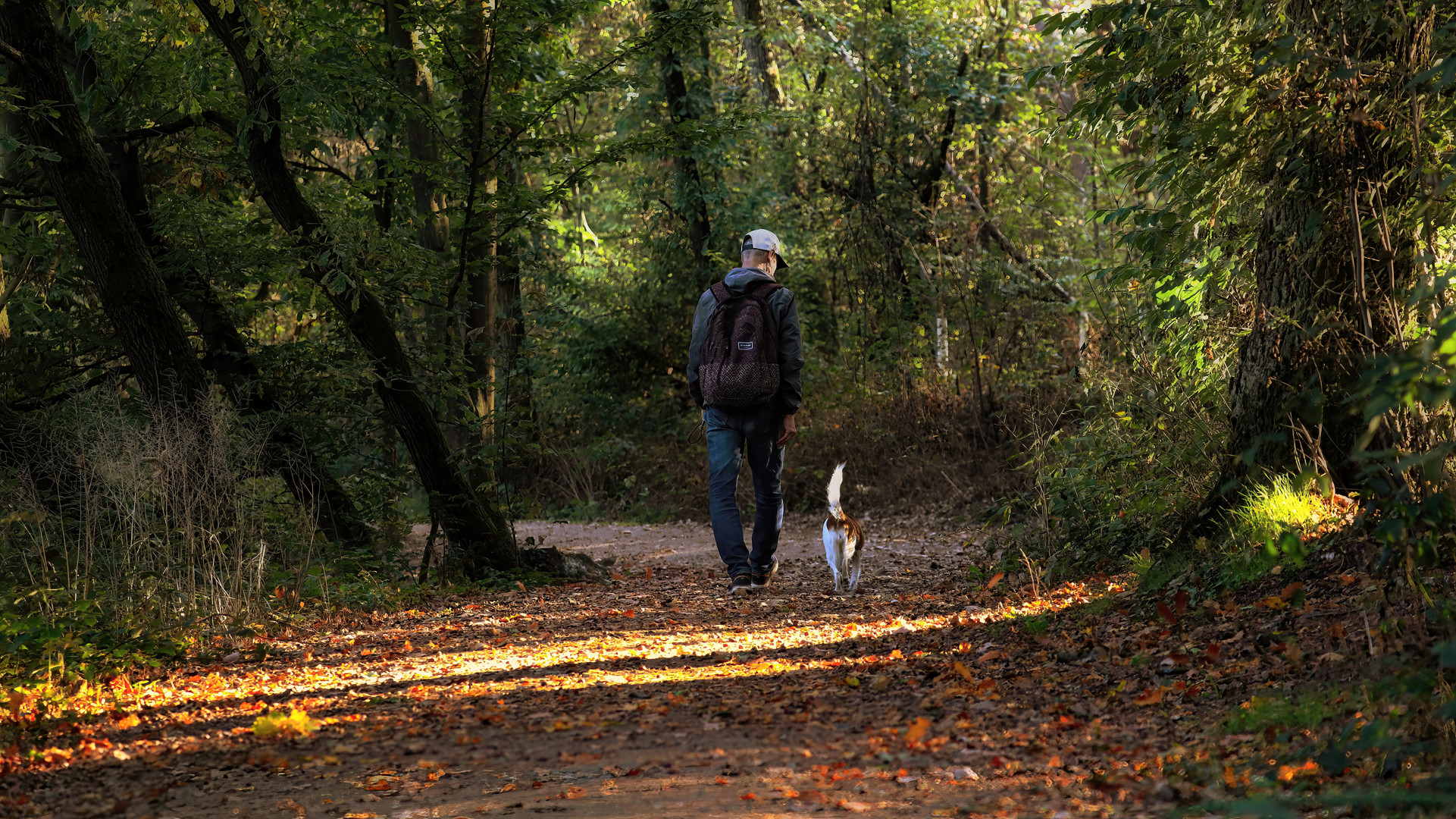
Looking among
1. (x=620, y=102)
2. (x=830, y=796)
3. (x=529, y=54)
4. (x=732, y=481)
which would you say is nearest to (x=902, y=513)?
(x=732, y=481)

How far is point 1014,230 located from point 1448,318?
14.5 metres

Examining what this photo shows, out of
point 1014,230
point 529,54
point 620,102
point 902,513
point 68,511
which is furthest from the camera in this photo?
point 620,102

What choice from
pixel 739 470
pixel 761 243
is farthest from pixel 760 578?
pixel 761 243

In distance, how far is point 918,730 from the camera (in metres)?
4.24

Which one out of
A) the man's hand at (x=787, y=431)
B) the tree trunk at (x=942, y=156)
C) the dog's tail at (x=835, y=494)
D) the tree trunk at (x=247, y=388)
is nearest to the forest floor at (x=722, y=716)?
the dog's tail at (x=835, y=494)

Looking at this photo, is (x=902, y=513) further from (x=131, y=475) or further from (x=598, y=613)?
(x=131, y=475)

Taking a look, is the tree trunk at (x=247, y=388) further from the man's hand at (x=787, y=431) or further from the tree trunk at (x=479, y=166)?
the man's hand at (x=787, y=431)

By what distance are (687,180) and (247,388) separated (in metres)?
10.0

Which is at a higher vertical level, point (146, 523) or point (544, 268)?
point (544, 268)

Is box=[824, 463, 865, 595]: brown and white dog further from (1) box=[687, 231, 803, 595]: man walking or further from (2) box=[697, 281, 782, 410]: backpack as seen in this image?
(2) box=[697, 281, 782, 410]: backpack

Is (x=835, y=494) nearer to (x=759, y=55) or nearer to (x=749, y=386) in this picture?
(x=749, y=386)

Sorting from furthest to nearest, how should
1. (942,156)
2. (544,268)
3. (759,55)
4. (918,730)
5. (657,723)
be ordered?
(759,55), (942,156), (544,268), (657,723), (918,730)

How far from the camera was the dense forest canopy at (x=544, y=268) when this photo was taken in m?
5.48

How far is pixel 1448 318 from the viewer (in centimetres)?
284
